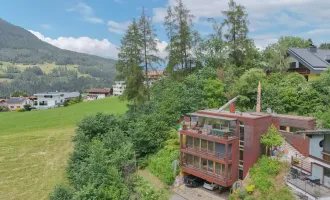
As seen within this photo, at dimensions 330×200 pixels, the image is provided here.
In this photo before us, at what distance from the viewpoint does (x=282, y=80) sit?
34.2 meters

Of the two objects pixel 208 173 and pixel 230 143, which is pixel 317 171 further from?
pixel 208 173

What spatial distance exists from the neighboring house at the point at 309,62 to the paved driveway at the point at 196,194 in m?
22.8

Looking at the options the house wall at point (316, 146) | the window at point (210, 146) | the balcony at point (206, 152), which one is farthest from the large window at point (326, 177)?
the window at point (210, 146)

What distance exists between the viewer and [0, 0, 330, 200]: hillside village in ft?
72.8

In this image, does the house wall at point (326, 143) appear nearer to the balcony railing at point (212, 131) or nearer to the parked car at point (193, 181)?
the balcony railing at point (212, 131)

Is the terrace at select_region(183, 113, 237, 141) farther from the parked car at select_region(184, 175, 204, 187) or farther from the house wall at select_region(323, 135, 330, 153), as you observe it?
the house wall at select_region(323, 135, 330, 153)

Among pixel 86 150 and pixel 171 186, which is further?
pixel 86 150

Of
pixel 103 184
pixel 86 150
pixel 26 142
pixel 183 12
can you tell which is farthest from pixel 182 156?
pixel 26 142

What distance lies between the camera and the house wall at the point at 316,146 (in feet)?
59.4

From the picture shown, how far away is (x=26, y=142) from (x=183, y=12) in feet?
103

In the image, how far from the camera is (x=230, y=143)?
22.4m

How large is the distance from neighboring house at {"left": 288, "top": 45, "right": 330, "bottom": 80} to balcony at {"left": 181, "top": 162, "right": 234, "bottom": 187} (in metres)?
22.0

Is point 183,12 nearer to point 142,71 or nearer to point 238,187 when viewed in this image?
point 142,71

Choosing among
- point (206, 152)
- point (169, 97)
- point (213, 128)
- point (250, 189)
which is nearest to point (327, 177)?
point (250, 189)
